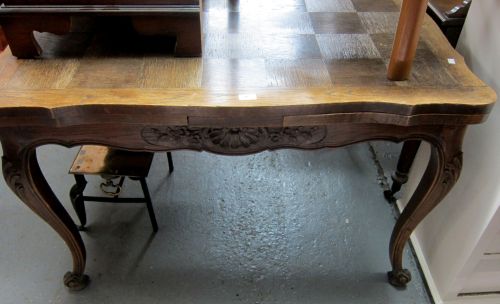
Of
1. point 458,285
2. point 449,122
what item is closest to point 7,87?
point 449,122

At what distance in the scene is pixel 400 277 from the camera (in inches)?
46.6

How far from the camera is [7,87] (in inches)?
29.5

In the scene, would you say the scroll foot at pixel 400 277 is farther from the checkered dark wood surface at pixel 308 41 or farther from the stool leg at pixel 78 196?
the stool leg at pixel 78 196

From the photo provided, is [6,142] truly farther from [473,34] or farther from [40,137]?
[473,34]

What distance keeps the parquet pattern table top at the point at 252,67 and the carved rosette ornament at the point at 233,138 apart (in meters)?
0.08

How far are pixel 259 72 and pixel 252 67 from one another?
0.08 feet

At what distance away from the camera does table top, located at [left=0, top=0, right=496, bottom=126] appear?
0.73 meters

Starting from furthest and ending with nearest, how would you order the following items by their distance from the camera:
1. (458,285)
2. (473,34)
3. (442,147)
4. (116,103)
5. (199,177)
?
(199,177)
(458,285)
(473,34)
(442,147)
(116,103)

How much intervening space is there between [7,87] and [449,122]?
2.75ft

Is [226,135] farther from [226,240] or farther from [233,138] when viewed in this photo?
[226,240]

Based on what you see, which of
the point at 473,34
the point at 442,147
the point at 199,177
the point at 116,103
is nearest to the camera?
the point at 116,103

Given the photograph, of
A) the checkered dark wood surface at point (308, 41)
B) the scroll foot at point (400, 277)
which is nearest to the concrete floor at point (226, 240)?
the scroll foot at point (400, 277)

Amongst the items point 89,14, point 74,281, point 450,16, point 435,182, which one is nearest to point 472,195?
point 435,182

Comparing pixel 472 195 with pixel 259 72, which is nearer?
pixel 259 72
